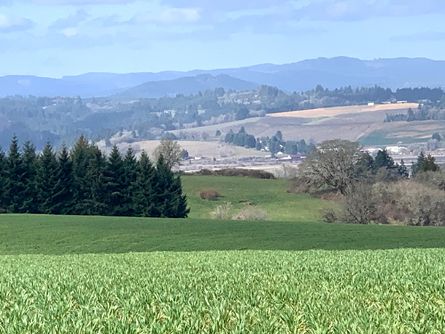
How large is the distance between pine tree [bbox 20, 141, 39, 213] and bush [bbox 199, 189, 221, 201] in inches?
973

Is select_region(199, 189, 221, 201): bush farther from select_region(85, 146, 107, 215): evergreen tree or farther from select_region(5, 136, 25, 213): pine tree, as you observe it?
select_region(5, 136, 25, 213): pine tree

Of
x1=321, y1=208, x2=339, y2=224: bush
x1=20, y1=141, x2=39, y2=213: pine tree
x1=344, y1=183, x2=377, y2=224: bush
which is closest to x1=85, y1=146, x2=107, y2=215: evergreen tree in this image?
x1=20, y1=141, x2=39, y2=213: pine tree

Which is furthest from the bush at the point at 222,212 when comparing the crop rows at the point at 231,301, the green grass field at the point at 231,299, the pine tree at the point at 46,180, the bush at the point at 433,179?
the crop rows at the point at 231,301

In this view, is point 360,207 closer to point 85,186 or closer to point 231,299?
point 85,186

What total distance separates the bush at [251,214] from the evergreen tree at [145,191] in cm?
1367

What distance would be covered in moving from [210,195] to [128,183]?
863 inches

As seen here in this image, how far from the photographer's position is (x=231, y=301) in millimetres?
10734

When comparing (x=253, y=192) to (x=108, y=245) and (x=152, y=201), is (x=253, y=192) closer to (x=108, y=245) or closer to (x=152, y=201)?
(x=152, y=201)

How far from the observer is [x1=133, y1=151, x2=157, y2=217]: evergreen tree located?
68.6 m

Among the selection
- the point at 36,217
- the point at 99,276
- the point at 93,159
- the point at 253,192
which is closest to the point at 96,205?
the point at 93,159

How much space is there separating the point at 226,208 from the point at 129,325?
7560cm

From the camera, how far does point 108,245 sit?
40.3 metres

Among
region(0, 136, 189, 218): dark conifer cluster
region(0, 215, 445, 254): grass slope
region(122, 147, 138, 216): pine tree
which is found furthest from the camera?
region(122, 147, 138, 216): pine tree

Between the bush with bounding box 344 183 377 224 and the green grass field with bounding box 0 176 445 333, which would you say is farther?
the bush with bounding box 344 183 377 224
